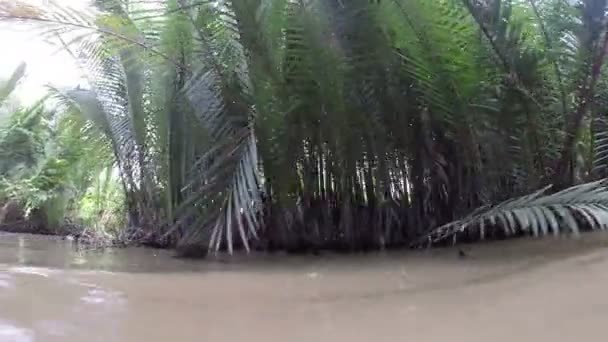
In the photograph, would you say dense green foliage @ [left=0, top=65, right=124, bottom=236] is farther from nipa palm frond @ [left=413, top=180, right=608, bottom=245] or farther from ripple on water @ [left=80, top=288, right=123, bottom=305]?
nipa palm frond @ [left=413, top=180, right=608, bottom=245]

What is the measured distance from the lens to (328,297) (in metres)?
2.22

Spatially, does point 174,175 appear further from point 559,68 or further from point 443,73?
point 559,68

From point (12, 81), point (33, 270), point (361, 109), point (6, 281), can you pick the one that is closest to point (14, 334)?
point (6, 281)

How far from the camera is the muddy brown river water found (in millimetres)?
1716

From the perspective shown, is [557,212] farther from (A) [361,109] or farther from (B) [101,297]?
(B) [101,297]

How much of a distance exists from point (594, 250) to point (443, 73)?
1.10m

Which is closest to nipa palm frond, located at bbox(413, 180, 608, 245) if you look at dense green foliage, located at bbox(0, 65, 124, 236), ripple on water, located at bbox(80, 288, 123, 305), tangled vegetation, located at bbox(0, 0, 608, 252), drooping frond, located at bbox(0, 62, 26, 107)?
tangled vegetation, located at bbox(0, 0, 608, 252)

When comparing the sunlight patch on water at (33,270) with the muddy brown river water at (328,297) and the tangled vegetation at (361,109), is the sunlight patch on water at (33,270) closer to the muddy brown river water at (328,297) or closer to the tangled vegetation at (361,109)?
the muddy brown river water at (328,297)

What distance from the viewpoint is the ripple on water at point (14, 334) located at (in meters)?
1.69

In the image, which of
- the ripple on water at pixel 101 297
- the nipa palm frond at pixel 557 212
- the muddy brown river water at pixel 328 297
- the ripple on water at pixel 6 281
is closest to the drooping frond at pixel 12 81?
the muddy brown river water at pixel 328 297

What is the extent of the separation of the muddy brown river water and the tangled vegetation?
0.29 metres

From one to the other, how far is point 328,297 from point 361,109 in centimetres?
129

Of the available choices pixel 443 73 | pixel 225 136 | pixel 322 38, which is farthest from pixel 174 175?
pixel 443 73

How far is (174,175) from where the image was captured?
365cm
